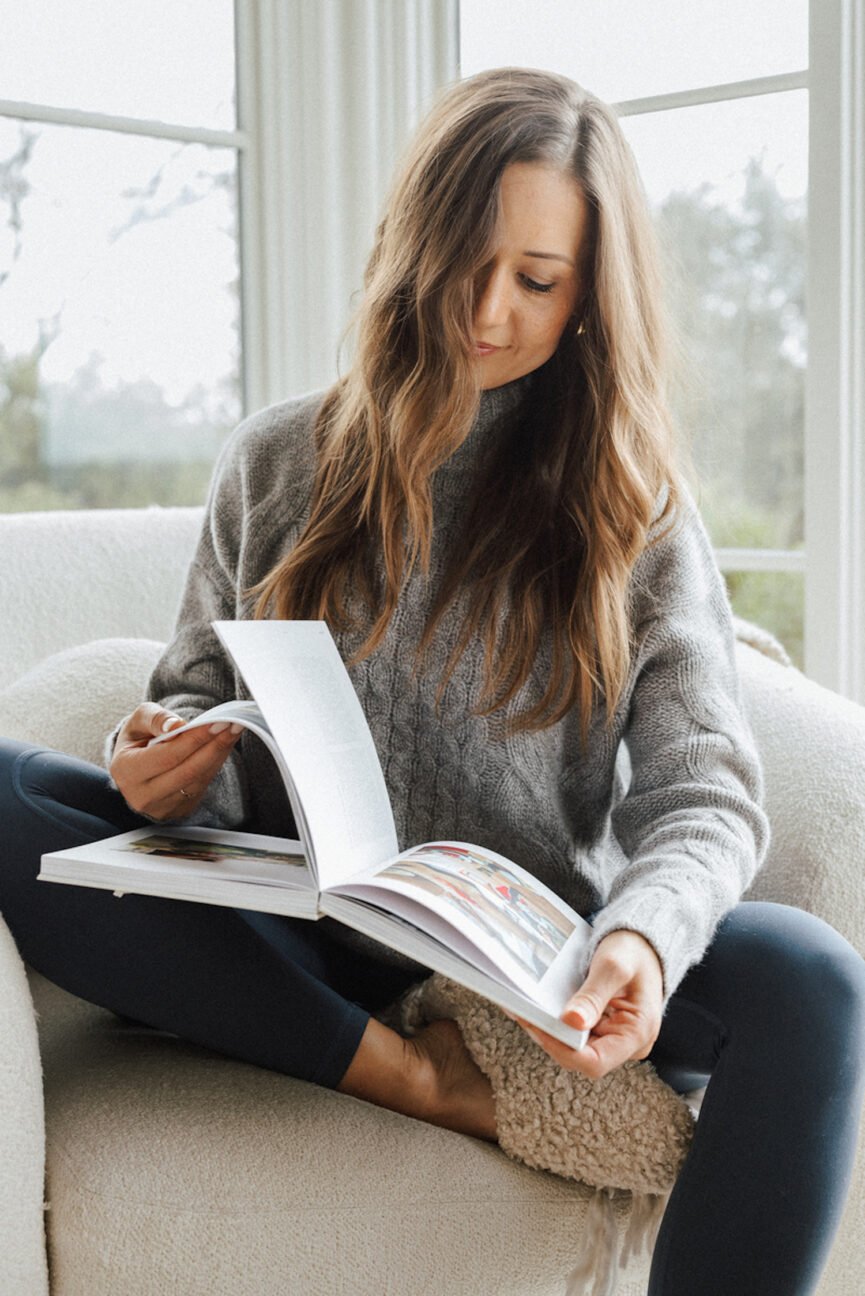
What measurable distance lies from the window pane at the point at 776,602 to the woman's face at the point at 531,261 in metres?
0.81

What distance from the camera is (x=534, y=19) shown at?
6.79ft

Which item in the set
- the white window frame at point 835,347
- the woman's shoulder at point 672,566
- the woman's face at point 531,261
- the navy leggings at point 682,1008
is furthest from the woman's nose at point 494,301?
the white window frame at point 835,347

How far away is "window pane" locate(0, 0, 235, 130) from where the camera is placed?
203 centimetres

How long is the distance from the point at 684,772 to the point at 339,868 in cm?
35

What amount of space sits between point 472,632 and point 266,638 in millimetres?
324

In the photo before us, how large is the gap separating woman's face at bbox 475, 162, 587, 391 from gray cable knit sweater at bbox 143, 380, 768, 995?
112 mm

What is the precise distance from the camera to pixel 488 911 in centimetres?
84

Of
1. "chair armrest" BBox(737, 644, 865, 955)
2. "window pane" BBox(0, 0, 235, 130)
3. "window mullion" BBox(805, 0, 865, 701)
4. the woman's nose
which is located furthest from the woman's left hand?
"window pane" BBox(0, 0, 235, 130)

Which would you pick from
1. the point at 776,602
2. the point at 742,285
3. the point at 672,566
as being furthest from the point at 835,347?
the point at 672,566

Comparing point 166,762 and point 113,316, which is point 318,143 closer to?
point 113,316

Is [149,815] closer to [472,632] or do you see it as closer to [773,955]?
[472,632]

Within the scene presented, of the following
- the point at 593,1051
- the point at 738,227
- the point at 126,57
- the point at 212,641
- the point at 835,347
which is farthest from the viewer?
the point at 126,57

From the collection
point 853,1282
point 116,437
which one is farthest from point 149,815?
point 116,437

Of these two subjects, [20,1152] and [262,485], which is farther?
[262,485]
